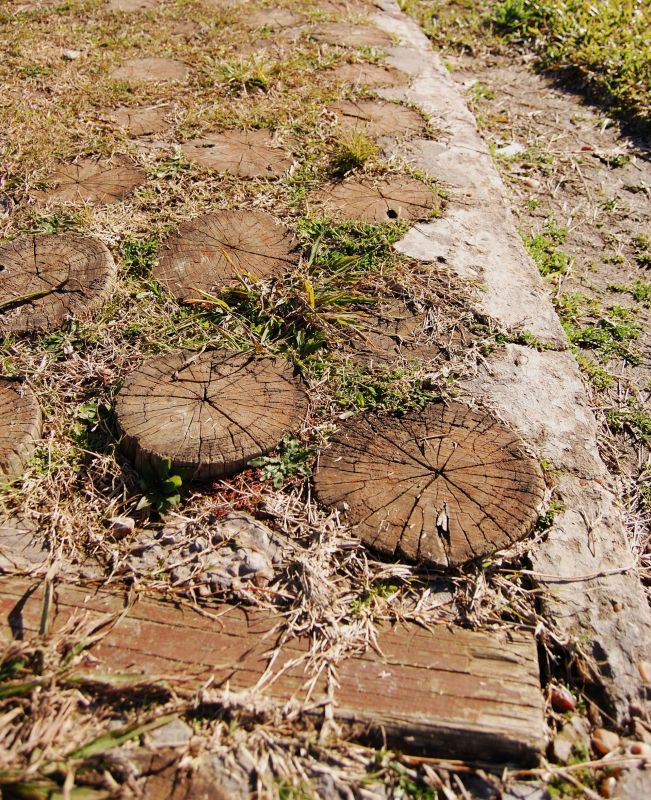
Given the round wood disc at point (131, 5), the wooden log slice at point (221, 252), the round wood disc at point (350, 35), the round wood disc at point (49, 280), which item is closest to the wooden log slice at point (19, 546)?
the round wood disc at point (49, 280)

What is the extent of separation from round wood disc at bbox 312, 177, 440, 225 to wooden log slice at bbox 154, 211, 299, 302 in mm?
391

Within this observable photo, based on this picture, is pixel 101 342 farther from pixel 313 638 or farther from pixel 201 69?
pixel 201 69

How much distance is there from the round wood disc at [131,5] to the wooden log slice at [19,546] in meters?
5.07

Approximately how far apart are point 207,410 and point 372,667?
1.05 m

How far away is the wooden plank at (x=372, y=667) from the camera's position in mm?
1842

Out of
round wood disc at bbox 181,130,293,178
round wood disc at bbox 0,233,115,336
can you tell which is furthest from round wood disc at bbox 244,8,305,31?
round wood disc at bbox 0,233,115,336

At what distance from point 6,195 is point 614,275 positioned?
330 centimetres

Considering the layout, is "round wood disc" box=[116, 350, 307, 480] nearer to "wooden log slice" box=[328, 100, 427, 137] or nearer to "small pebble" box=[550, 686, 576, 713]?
"small pebble" box=[550, 686, 576, 713]

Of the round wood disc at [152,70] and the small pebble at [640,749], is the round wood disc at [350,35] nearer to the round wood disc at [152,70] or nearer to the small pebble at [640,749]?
the round wood disc at [152,70]

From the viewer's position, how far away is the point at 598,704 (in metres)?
1.99

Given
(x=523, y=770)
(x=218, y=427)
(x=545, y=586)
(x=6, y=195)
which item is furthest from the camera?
(x=6, y=195)

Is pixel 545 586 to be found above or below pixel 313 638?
above

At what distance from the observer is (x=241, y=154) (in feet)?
13.2

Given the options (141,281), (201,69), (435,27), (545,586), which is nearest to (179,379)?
(141,281)
